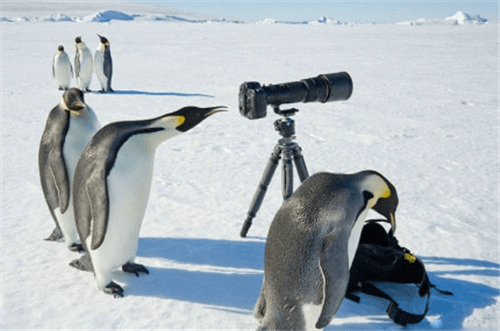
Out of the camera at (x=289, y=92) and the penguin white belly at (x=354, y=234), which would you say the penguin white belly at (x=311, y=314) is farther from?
the camera at (x=289, y=92)

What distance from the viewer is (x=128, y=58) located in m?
14.4

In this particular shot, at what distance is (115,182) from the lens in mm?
2016

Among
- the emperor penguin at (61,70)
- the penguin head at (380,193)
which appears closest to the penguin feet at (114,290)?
the penguin head at (380,193)

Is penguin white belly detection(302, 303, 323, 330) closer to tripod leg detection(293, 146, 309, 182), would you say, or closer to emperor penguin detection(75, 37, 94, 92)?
tripod leg detection(293, 146, 309, 182)

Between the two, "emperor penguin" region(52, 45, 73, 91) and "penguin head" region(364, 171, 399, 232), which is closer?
"penguin head" region(364, 171, 399, 232)

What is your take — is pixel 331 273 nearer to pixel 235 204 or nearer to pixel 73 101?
pixel 73 101

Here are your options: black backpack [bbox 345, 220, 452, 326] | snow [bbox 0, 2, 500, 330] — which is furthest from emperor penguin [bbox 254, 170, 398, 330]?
black backpack [bbox 345, 220, 452, 326]

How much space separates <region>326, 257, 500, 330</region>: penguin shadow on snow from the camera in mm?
1906

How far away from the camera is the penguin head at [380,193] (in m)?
1.72

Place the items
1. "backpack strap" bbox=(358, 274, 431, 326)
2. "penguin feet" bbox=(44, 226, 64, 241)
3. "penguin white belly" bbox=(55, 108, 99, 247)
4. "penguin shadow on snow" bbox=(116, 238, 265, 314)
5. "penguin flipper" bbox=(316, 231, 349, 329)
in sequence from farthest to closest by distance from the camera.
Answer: "penguin feet" bbox=(44, 226, 64, 241), "penguin white belly" bbox=(55, 108, 99, 247), "penguin shadow on snow" bbox=(116, 238, 265, 314), "backpack strap" bbox=(358, 274, 431, 326), "penguin flipper" bbox=(316, 231, 349, 329)

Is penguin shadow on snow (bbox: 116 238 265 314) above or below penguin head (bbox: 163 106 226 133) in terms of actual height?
below

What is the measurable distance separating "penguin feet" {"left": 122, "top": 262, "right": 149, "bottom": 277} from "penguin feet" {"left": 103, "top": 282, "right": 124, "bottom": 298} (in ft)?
0.54

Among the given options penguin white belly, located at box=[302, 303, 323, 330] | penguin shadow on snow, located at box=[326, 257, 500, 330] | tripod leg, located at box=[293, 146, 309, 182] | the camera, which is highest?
the camera

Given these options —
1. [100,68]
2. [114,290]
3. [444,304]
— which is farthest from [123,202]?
[100,68]
